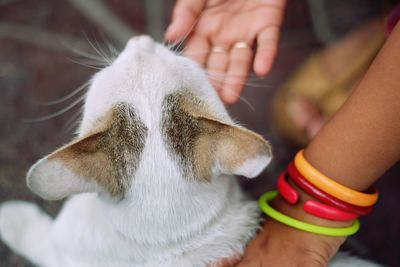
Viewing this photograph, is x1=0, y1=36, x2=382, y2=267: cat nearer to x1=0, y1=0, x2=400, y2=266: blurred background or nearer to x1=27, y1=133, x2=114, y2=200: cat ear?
x1=27, y1=133, x2=114, y2=200: cat ear

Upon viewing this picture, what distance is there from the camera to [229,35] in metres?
1.27

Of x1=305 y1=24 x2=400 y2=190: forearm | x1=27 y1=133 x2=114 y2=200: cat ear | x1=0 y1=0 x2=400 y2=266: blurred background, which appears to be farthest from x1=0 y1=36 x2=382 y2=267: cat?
x1=0 y1=0 x2=400 y2=266: blurred background

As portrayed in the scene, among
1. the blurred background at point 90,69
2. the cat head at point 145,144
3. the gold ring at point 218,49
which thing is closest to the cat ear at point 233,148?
the cat head at point 145,144

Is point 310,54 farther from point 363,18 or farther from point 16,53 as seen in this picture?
point 16,53

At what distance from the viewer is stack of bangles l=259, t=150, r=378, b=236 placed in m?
1.02

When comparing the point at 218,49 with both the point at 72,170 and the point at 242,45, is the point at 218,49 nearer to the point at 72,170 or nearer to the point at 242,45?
the point at 242,45

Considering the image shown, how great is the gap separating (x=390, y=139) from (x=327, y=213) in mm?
196

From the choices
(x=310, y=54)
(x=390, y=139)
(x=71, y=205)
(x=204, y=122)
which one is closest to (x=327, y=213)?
(x=390, y=139)

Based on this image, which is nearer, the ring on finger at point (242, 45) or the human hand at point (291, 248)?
the human hand at point (291, 248)

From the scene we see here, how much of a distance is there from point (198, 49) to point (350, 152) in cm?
45

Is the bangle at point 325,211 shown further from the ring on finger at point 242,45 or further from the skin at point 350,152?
the ring on finger at point 242,45

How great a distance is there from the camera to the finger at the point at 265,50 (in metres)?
1.13

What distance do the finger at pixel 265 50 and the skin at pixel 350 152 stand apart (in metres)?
0.20

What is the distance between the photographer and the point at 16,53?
1819 mm
